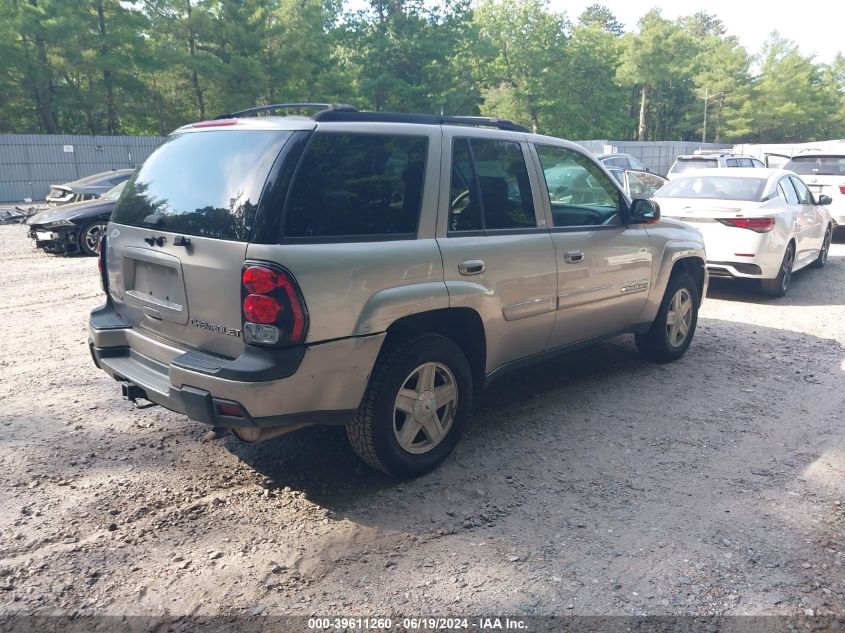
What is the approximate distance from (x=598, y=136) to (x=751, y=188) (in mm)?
49299

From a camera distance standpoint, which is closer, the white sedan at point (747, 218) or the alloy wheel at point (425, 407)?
the alloy wheel at point (425, 407)

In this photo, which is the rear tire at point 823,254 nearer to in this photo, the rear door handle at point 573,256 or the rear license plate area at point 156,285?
the rear door handle at point 573,256

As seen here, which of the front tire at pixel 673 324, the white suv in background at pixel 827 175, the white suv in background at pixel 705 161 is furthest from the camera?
the white suv in background at pixel 705 161

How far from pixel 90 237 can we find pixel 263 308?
1043cm

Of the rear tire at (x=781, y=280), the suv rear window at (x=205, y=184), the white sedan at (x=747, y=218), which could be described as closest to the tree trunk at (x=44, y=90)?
the white sedan at (x=747, y=218)

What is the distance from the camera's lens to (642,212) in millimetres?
5352

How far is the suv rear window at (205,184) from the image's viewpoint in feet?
10.8

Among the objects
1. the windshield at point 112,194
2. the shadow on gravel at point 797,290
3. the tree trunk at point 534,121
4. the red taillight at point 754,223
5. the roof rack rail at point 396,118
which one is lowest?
the shadow on gravel at point 797,290

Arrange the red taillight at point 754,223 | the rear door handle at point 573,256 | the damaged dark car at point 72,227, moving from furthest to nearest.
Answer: the damaged dark car at point 72,227, the red taillight at point 754,223, the rear door handle at point 573,256

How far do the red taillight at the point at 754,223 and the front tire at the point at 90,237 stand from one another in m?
10.0

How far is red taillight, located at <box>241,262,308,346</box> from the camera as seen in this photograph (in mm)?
3129

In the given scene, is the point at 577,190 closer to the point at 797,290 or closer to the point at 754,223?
the point at 754,223

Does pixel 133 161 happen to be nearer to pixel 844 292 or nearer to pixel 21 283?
pixel 21 283

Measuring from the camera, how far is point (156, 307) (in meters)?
3.66
